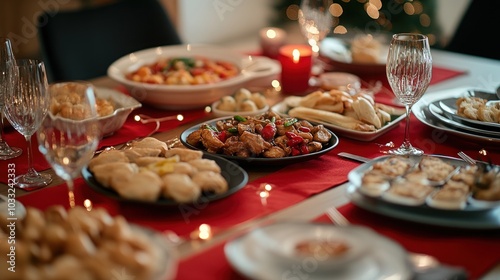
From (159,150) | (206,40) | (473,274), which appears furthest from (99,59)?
(206,40)

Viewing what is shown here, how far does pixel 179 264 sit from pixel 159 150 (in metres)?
0.38

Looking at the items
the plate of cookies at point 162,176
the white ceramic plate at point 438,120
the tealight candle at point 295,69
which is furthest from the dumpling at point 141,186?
the tealight candle at point 295,69

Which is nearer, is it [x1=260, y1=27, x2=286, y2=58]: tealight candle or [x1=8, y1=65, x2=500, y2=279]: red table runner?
[x1=8, y1=65, x2=500, y2=279]: red table runner

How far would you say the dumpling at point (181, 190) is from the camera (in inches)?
43.3

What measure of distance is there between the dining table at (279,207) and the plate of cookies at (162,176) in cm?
3

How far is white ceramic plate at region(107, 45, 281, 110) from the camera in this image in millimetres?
1754

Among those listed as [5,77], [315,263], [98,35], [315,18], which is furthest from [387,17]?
[315,263]

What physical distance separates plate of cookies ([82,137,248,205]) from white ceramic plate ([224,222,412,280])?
0.21 metres

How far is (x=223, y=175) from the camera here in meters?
1.26

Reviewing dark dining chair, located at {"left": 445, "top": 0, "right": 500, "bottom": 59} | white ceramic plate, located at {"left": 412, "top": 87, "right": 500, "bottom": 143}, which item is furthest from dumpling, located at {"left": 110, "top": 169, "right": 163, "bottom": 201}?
dark dining chair, located at {"left": 445, "top": 0, "right": 500, "bottom": 59}

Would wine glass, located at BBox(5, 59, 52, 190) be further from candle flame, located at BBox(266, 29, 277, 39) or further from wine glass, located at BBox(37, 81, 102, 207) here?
candle flame, located at BBox(266, 29, 277, 39)

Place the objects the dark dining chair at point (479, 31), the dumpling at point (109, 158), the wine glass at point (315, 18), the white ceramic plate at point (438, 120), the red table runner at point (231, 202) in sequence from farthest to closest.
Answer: the dark dining chair at point (479, 31) → the wine glass at point (315, 18) → the white ceramic plate at point (438, 120) → the dumpling at point (109, 158) → the red table runner at point (231, 202)

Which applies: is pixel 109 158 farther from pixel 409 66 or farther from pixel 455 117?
pixel 455 117

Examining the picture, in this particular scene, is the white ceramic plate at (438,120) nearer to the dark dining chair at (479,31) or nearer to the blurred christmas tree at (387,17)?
the dark dining chair at (479,31)
